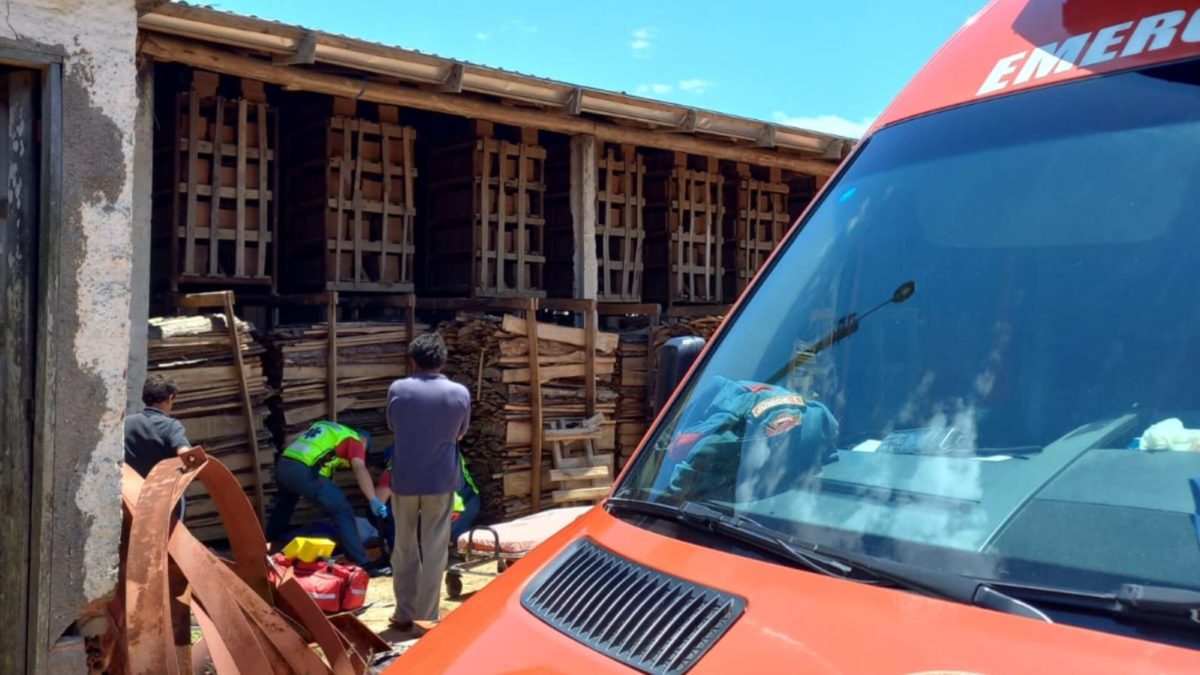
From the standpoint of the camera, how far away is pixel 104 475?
14.6 ft

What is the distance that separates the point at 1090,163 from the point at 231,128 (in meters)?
8.53

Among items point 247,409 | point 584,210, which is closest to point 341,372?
point 247,409

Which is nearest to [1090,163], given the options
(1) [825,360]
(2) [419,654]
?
(1) [825,360]

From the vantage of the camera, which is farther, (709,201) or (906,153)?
(709,201)

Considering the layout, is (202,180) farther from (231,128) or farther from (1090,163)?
(1090,163)

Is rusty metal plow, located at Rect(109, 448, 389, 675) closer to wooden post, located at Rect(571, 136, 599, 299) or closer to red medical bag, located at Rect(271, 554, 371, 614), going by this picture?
red medical bag, located at Rect(271, 554, 371, 614)

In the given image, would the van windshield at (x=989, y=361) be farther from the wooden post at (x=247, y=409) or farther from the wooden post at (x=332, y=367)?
the wooden post at (x=332, y=367)

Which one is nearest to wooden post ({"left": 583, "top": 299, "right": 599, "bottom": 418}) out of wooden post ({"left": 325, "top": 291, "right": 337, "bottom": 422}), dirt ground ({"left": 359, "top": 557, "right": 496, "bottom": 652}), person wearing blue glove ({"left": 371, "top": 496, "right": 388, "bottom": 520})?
dirt ground ({"left": 359, "top": 557, "right": 496, "bottom": 652})

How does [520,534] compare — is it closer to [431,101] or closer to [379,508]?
[379,508]

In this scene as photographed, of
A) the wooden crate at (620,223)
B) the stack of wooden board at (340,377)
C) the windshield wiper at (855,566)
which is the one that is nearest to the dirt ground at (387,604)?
the stack of wooden board at (340,377)

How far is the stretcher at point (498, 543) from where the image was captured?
7953 mm

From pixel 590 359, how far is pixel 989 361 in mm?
8603

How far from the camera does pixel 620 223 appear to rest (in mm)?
11961

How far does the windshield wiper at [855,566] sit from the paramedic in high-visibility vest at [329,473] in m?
6.25
